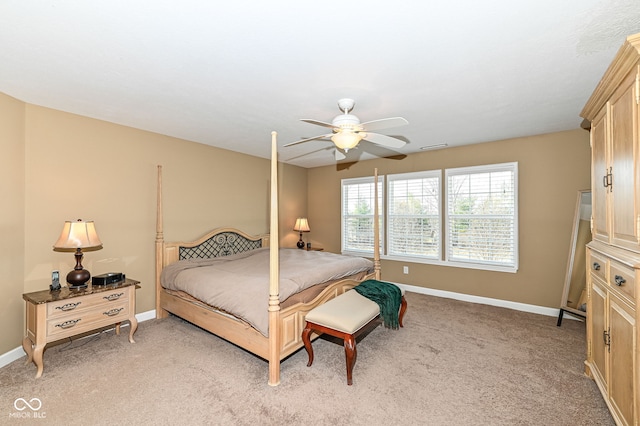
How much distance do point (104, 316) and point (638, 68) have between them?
15.1 ft

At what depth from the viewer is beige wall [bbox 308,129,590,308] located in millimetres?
3809

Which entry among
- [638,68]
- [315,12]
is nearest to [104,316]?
[315,12]

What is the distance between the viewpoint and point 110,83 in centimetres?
240

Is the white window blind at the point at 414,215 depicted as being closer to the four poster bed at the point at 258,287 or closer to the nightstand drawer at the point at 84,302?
the four poster bed at the point at 258,287

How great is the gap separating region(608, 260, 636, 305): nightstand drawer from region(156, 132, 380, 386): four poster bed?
230 centimetres

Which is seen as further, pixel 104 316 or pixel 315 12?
pixel 104 316

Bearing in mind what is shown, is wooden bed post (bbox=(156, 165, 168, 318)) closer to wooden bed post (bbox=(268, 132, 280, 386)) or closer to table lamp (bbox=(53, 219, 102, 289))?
table lamp (bbox=(53, 219, 102, 289))

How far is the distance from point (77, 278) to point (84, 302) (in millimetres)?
275

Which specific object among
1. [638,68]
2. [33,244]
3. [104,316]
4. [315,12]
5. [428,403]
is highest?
[315,12]

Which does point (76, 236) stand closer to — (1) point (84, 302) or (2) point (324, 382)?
(1) point (84, 302)

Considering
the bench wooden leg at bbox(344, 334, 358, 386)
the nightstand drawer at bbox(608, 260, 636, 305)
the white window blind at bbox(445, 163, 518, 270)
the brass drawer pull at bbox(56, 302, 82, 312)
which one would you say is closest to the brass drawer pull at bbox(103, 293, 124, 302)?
the brass drawer pull at bbox(56, 302, 82, 312)

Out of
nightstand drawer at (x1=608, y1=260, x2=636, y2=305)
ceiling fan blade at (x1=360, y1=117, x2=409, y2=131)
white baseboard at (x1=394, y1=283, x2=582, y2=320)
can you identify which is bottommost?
white baseboard at (x1=394, y1=283, x2=582, y2=320)

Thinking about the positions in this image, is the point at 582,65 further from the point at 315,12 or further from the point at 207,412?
the point at 207,412

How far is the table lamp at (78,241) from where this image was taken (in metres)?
2.68
